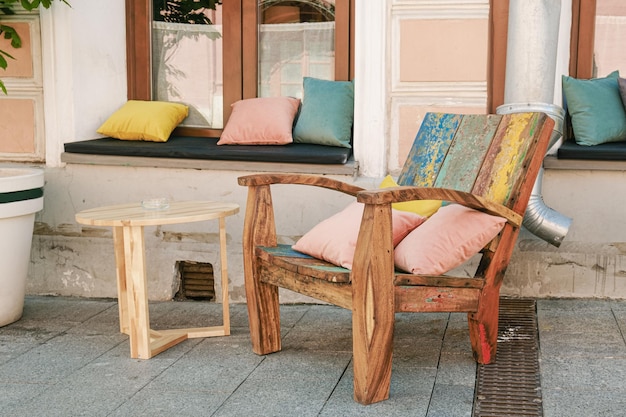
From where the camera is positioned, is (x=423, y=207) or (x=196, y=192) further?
(x=196, y=192)

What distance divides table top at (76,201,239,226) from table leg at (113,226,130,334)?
136mm

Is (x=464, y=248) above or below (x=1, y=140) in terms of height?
below

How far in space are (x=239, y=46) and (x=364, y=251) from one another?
8.78 feet

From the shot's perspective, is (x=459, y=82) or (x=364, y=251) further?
(x=459, y=82)

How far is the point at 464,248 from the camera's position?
329 cm

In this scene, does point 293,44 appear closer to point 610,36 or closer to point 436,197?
point 610,36

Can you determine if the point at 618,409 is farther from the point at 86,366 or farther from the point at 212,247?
the point at 212,247

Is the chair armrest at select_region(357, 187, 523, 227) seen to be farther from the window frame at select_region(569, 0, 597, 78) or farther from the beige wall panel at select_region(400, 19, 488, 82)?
the window frame at select_region(569, 0, 597, 78)

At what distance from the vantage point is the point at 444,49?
4.61 m

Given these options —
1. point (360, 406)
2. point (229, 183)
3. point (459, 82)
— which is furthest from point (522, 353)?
point (229, 183)

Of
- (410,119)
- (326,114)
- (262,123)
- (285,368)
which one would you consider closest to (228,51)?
(262,123)

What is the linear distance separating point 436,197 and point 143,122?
8.31ft

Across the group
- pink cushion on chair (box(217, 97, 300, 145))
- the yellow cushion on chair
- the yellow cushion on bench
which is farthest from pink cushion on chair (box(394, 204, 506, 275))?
the yellow cushion on bench

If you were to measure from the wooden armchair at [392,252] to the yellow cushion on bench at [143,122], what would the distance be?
1.56 m
